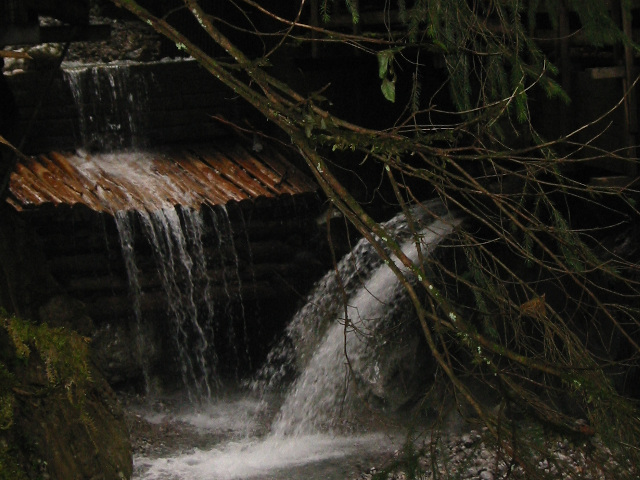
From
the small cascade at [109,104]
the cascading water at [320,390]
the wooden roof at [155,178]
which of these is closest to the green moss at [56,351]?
the cascading water at [320,390]

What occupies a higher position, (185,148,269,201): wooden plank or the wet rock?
(185,148,269,201): wooden plank

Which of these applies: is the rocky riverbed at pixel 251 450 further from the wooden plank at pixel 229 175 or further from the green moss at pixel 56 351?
the green moss at pixel 56 351

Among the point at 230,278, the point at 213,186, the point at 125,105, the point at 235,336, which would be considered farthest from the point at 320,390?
the point at 125,105

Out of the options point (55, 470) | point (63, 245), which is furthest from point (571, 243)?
point (63, 245)

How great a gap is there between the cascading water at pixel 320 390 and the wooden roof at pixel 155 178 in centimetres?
116

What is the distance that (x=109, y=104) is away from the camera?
871 centimetres

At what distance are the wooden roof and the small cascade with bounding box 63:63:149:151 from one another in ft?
0.55

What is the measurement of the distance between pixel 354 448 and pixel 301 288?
2.45m

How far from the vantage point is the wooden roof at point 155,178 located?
7.48m

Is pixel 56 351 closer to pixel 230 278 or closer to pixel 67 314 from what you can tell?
pixel 67 314

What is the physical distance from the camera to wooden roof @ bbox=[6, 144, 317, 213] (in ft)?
24.5

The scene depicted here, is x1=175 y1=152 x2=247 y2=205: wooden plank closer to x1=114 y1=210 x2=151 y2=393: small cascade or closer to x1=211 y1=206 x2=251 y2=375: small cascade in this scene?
x1=211 y1=206 x2=251 y2=375: small cascade

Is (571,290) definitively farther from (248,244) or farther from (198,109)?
(198,109)

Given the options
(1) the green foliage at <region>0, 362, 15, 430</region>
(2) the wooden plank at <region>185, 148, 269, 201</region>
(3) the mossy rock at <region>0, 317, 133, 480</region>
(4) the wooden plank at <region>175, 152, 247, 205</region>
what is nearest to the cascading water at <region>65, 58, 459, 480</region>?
(4) the wooden plank at <region>175, 152, 247, 205</region>
